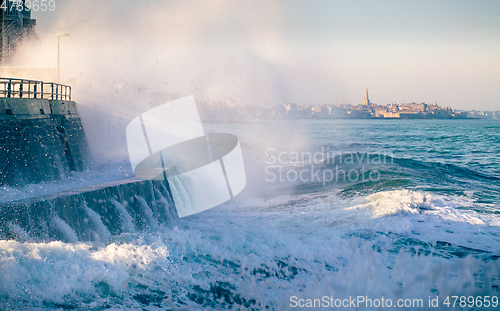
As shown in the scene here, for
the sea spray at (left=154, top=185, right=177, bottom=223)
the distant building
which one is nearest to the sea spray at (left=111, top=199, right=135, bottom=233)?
the sea spray at (left=154, top=185, right=177, bottom=223)

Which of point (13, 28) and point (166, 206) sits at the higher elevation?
point (13, 28)

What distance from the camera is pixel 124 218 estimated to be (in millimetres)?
7562

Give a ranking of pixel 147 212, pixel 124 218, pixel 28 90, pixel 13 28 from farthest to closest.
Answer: pixel 13 28, pixel 28 90, pixel 147 212, pixel 124 218

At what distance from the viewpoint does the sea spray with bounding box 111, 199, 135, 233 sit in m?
7.48

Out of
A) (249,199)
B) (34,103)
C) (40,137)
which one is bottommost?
(249,199)

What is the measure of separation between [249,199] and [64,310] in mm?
9740

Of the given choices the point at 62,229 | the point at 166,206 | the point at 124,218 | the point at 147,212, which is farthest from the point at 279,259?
the point at 166,206

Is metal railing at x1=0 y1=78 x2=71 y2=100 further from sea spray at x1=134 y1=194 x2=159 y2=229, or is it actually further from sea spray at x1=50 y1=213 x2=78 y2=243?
sea spray at x1=50 y1=213 x2=78 y2=243

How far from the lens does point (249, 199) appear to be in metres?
13.6

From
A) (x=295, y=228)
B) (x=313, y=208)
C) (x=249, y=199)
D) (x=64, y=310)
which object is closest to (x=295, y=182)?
(x=249, y=199)

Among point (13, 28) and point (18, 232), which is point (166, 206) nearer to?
point (18, 232)

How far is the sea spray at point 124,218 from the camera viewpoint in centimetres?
748

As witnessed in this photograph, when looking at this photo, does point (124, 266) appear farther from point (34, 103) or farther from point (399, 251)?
point (34, 103)

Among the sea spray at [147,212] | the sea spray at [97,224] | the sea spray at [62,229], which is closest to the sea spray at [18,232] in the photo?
the sea spray at [62,229]
